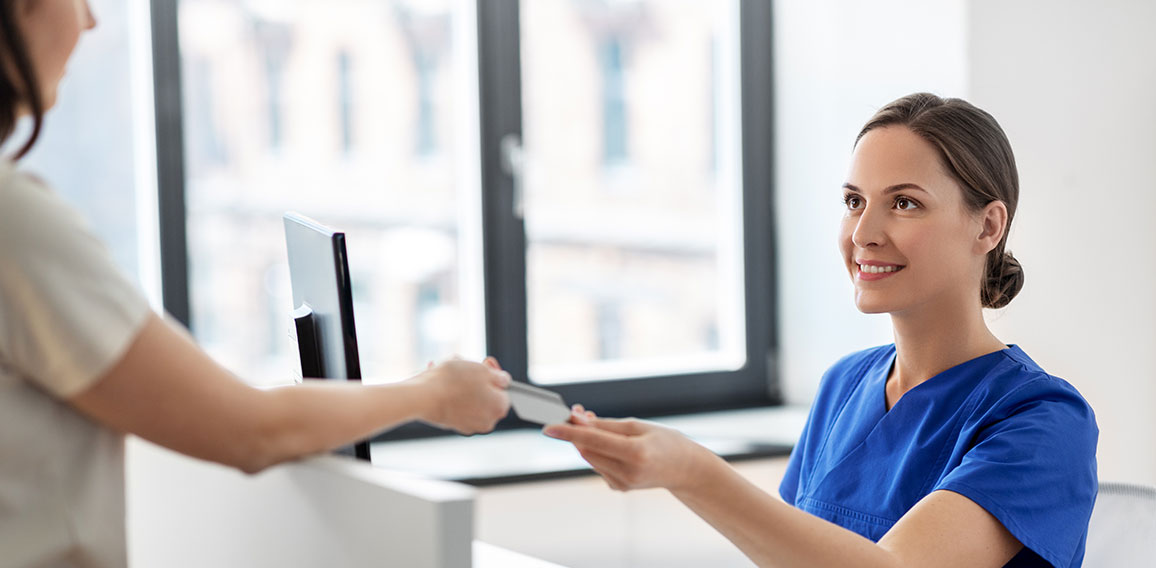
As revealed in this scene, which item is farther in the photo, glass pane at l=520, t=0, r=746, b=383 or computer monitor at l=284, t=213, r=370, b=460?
glass pane at l=520, t=0, r=746, b=383

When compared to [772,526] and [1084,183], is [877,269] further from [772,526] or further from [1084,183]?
[1084,183]

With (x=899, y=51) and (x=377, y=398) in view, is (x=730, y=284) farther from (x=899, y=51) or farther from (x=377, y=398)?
(x=377, y=398)

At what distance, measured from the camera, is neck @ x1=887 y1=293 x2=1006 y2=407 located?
1.42m

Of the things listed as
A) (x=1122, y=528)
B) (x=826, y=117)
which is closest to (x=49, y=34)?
(x=1122, y=528)

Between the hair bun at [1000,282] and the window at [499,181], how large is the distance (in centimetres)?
133

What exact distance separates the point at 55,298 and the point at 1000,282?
1.16m

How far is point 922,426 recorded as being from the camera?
4.56 feet

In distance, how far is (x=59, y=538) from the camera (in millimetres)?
794

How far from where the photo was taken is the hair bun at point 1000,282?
1.47m

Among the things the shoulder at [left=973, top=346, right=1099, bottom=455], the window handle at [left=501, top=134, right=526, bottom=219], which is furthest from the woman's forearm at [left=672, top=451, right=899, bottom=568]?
the window handle at [left=501, top=134, right=526, bottom=219]

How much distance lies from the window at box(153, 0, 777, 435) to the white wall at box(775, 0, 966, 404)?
0.19 ft

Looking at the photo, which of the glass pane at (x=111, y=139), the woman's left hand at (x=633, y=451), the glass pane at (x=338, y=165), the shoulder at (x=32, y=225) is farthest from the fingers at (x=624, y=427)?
the glass pane at (x=111, y=139)

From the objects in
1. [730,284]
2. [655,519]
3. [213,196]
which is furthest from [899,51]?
[213,196]

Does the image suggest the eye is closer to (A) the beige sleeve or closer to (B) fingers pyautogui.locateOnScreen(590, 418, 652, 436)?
(B) fingers pyautogui.locateOnScreen(590, 418, 652, 436)
